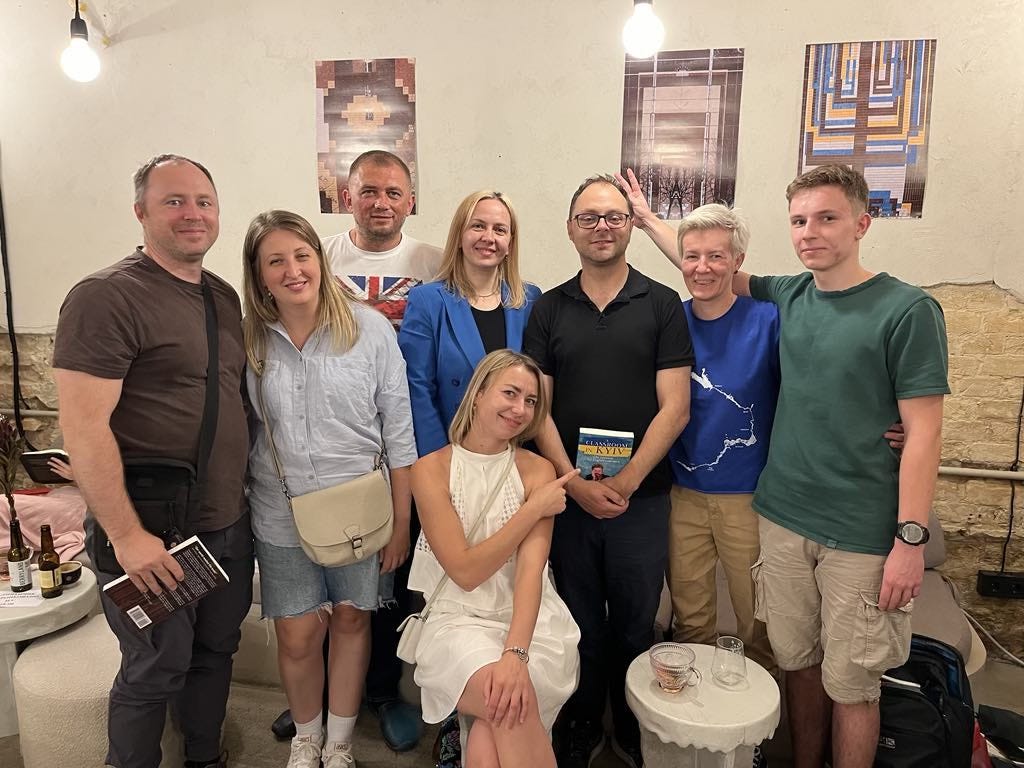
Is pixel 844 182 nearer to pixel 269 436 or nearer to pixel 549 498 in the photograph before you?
pixel 549 498

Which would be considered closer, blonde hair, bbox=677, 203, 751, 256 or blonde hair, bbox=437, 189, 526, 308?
blonde hair, bbox=677, 203, 751, 256

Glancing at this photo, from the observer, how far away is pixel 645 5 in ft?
8.95

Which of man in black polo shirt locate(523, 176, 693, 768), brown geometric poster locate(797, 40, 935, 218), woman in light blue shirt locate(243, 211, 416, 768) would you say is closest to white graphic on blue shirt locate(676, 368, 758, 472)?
man in black polo shirt locate(523, 176, 693, 768)

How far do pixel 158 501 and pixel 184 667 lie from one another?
0.51 m

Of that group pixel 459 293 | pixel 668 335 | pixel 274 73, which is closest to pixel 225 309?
pixel 459 293

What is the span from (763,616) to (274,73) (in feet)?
11.3

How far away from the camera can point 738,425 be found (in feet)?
6.90

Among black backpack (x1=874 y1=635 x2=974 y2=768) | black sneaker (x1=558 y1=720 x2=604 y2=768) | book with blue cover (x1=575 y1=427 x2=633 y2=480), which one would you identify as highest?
book with blue cover (x1=575 y1=427 x2=633 y2=480)

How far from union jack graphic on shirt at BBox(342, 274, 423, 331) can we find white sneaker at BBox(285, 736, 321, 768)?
4.56 feet

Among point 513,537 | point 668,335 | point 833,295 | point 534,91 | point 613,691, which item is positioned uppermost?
point 534,91

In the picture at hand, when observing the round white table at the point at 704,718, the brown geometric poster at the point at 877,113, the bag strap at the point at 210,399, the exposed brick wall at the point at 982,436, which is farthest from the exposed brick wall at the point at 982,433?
the bag strap at the point at 210,399

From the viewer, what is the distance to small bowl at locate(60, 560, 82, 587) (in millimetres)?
2551

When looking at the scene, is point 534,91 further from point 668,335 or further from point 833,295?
point 833,295

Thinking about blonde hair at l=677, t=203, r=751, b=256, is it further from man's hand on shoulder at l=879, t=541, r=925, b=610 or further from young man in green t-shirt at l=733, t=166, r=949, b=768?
man's hand on shoulder at l=879, t=541, r=925, b=610
